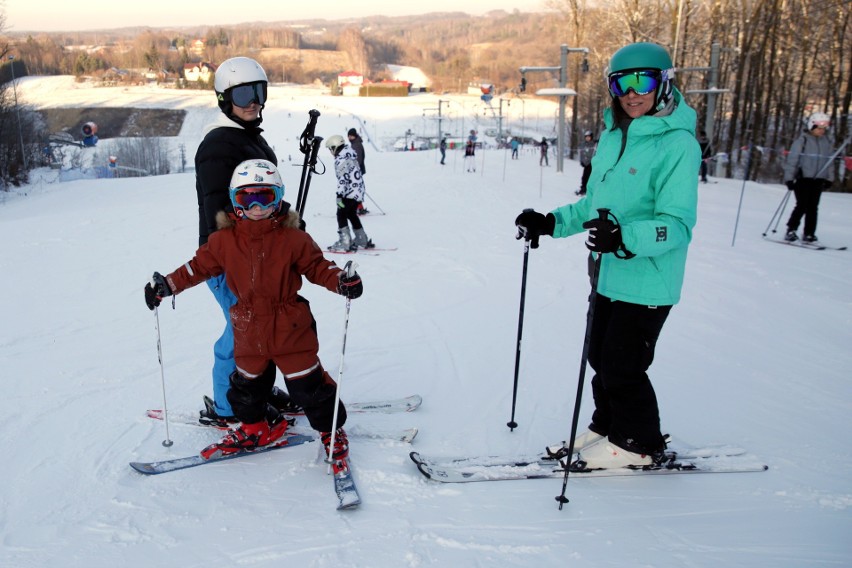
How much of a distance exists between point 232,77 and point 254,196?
2.48 feet

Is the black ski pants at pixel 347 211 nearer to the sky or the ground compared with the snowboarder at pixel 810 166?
nearer to the ground

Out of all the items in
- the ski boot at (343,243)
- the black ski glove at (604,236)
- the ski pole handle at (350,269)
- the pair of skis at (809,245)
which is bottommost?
the ski boot at (343,243)

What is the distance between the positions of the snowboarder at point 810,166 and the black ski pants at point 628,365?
6807mm

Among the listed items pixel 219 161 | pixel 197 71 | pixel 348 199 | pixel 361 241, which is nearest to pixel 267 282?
pixel 219 161

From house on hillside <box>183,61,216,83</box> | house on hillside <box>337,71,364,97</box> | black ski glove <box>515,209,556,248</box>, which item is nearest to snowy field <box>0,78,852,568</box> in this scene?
black ski glove <box>515,209,556,248</box>

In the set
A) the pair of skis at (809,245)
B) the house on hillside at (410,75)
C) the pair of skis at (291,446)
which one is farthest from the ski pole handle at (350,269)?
the house on hillside at (410,75)

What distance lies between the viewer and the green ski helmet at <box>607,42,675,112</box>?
2396mm

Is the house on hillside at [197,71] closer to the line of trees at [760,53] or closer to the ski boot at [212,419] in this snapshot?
the line of trees at [760,53]

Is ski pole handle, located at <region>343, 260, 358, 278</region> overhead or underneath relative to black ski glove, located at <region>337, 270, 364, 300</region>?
overhead

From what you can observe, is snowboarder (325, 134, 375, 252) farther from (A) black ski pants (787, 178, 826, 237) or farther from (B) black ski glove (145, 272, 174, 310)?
(A) black ski pants (787, 178, 826, 237)

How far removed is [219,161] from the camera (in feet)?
9.47

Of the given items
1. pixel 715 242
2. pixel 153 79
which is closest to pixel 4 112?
pixel 715 242

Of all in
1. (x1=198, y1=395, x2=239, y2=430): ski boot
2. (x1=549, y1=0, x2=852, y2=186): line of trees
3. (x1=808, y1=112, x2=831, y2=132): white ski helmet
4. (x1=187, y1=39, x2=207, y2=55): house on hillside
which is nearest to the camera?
(x1=198, y1=395, x2=239, y2=430): ski boot

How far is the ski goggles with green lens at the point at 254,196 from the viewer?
2668 millimetres
